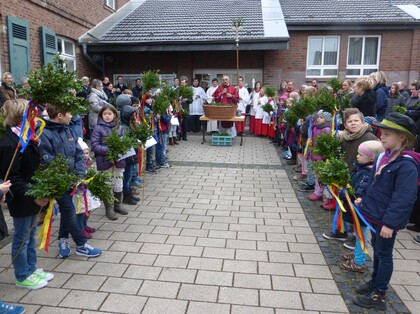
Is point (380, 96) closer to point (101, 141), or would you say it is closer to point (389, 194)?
point (389, 194)

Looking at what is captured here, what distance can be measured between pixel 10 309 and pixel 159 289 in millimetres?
1203

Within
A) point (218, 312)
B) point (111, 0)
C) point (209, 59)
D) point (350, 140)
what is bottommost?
point (218, 312)

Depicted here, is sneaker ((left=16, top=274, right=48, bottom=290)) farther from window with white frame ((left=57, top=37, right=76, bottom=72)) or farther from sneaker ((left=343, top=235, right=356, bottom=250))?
window with white frame ((left=57, top=37, right=76, bottom=72))

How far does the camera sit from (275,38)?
13633mm

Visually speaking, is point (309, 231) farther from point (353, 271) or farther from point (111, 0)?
point (111, 0)

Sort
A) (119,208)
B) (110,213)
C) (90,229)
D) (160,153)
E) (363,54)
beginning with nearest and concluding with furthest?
(90,229)
(110,213)
(119,208)
(160,153)
(363,54)

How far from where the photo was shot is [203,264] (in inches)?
153

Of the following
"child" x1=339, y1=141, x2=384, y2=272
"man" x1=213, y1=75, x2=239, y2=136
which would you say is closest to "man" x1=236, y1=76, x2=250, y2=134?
"man" x1=213, y1=75, x2=239, y2=136

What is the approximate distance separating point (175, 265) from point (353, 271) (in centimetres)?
180

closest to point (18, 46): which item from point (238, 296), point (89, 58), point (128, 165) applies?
point (89, 58)

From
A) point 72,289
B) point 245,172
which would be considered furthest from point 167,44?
point 72,289

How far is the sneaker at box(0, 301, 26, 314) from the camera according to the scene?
296 centimetres

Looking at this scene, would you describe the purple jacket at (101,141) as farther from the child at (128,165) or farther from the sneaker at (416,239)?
the sneaker at (416,239)

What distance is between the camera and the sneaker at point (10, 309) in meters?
2.96
